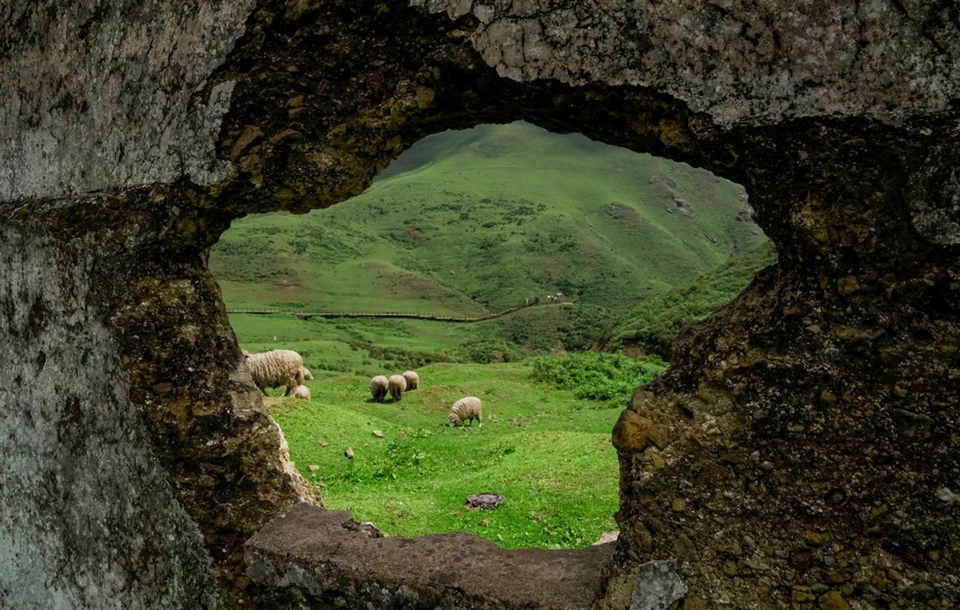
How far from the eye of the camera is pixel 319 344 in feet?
107

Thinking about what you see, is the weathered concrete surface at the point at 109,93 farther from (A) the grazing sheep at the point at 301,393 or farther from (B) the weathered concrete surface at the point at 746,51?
(A) the grazing sheep at the point at 301,393

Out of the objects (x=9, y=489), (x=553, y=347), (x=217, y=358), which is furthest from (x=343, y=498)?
(x=553, y=347)

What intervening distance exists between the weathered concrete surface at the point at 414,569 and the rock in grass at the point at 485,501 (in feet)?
16.7

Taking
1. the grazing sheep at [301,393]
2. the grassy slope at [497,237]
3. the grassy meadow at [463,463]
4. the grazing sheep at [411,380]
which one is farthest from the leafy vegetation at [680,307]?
the grassy slope at [497,237]

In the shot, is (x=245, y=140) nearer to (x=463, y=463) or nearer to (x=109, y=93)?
(x=109, y=93)

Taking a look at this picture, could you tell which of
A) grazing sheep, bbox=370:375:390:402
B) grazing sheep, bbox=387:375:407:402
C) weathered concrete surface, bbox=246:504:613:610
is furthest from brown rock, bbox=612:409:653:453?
grazing sheep, bbox=370:375:390:402

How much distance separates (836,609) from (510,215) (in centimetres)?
8418

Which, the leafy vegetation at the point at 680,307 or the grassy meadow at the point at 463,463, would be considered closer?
the grassy meadow at the point at 463,463

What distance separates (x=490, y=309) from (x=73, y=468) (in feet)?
177

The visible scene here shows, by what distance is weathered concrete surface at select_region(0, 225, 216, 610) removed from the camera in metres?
4.00

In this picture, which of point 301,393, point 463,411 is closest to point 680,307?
point 463,411

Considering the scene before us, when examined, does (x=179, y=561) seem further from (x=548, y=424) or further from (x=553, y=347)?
(x=553, y=347)

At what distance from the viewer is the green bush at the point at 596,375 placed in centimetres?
1766

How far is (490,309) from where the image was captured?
58.3 metres
